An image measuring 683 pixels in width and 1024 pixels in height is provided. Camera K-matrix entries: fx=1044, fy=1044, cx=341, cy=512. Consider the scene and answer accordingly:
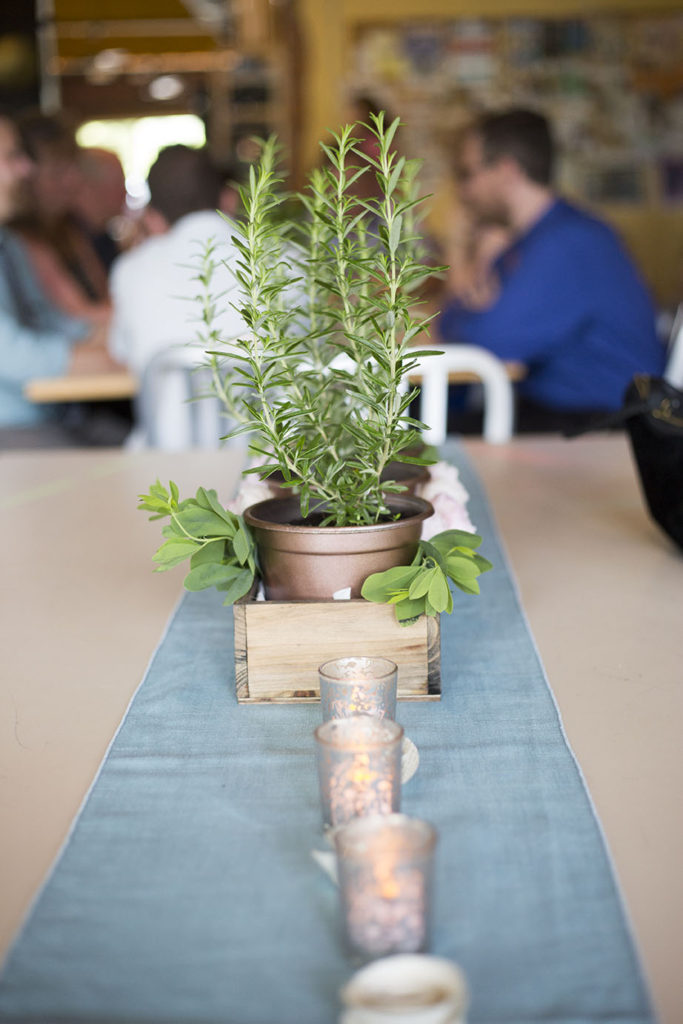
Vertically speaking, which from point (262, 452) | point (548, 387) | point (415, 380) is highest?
point (262, 452)

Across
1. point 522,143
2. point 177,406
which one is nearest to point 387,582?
point 177,406

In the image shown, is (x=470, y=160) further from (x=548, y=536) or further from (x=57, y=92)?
(x=57, y=92)

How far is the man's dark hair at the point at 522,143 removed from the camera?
308 centimetres

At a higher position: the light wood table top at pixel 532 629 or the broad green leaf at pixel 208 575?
the broad green leaf at pixel 208 575

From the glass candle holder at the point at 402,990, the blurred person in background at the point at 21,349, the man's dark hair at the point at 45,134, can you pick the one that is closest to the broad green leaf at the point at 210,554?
the glass candle holder at the point at 402,990

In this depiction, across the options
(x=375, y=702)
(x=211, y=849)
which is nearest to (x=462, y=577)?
(x=375, y=702)

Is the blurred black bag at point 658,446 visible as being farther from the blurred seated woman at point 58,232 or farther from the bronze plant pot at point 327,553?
the blurred seated woman at point 58,232

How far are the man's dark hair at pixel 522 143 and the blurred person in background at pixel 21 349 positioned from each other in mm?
1310

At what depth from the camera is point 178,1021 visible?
40 cm

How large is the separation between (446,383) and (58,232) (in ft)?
10.1

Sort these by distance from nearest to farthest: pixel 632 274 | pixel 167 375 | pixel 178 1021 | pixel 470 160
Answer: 1. pixel 178 1021
2. pixel 167 375
3. pixel 632 274
4. pixel 470 160

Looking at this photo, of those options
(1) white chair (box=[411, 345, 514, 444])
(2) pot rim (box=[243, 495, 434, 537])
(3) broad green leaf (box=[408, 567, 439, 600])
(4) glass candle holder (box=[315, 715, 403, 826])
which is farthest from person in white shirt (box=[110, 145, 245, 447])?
(4) glass candle holder (box=[315, 715, 403, 826])

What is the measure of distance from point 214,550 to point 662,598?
1.39ft

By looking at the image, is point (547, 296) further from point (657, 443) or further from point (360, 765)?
point (360, 765)
